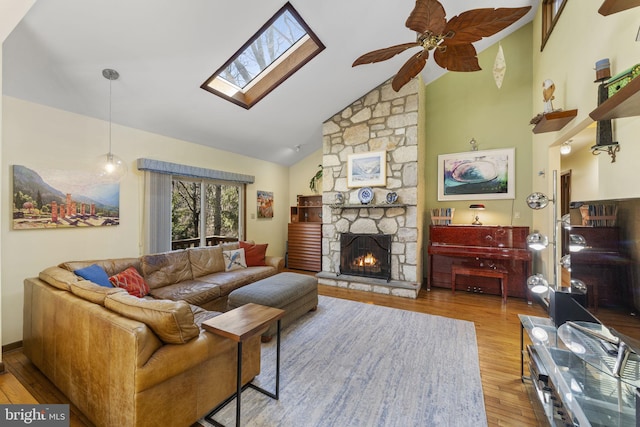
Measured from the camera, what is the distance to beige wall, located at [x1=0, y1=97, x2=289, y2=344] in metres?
2.68

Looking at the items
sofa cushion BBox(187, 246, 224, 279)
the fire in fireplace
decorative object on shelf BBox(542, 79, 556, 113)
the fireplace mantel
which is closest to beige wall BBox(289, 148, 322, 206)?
the fireplace mantel

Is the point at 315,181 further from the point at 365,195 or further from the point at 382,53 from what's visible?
the point at 382,53

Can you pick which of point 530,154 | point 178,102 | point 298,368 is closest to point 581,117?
point 530,154

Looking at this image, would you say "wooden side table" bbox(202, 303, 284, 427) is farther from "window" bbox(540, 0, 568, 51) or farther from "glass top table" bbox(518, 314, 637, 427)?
"window" bbox(540, 0, 568, 51)

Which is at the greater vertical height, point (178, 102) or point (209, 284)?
point (178, 102)

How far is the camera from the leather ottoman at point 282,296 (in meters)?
2.84

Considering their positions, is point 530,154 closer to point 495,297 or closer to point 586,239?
point 495,297

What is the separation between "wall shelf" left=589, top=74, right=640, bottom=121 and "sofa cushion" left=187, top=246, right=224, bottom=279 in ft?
13.7

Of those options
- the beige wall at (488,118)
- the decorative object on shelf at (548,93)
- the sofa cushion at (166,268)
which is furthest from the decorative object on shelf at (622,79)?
the sofa cushion at (166,268)

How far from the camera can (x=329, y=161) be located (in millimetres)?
5238

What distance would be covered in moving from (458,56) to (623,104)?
1445 mm

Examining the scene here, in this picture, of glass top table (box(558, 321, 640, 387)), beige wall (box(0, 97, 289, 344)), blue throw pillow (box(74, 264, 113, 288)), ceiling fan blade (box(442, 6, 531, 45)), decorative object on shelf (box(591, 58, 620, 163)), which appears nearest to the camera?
glass top table (box(558, 321, 640, 387))

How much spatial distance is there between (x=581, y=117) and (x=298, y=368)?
3.55 metres

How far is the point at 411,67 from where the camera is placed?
8.02ft
